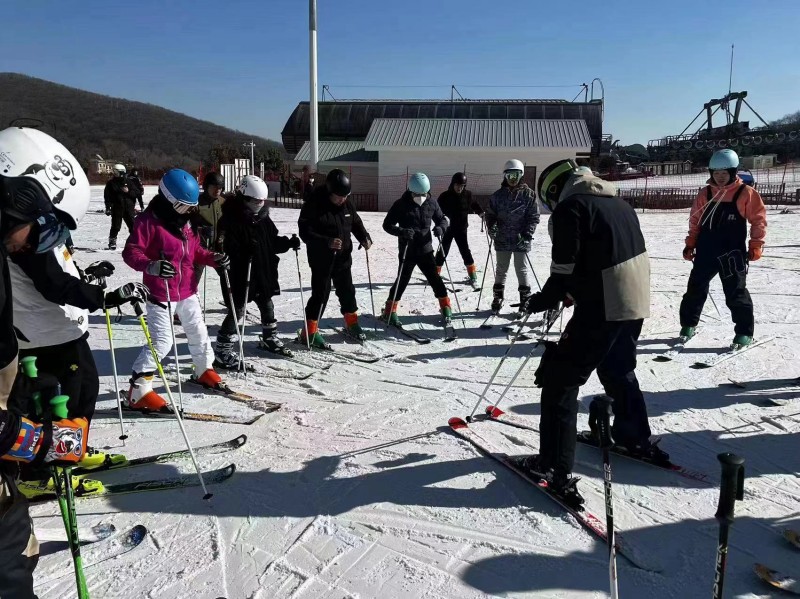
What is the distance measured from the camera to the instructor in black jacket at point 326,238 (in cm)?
618

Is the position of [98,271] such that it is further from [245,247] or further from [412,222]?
[412,222]

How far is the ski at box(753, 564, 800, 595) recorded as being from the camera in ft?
8.54

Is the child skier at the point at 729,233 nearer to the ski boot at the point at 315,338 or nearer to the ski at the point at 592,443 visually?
the ski at the point at 592,443

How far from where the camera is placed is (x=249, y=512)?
3221mm

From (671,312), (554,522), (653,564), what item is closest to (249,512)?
(554,522)

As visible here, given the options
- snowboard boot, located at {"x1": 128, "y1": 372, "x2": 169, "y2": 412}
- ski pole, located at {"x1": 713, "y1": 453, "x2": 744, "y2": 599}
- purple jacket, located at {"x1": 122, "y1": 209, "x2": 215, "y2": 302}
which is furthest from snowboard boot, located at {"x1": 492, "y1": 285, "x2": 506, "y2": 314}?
ski pole, located at {"x1": 713, "y1": 453, "x2": 744, "y2": 599}

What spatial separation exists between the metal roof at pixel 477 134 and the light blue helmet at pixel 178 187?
24.1 meters

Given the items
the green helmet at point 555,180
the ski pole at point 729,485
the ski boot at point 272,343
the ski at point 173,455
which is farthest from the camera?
the ski boot at point 272,343

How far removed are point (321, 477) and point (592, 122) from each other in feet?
124

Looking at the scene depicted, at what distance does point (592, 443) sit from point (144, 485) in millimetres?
2914

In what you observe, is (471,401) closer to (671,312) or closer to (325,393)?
(325,393)

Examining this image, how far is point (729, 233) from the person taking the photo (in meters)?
5.83

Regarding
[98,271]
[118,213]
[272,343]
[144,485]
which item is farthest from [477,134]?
[144,485]

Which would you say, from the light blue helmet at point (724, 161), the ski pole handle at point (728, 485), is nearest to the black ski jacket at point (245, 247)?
the light blue helmet at point (724, 161)
